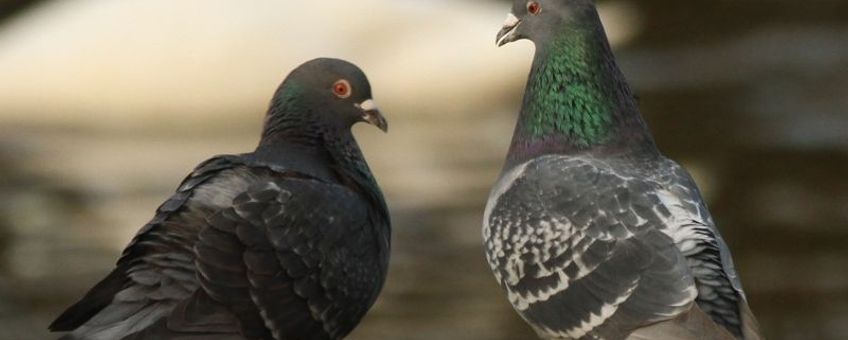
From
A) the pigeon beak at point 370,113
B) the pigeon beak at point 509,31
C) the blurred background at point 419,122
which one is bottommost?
the blurred background at point 419,122

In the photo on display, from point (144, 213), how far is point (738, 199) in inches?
197

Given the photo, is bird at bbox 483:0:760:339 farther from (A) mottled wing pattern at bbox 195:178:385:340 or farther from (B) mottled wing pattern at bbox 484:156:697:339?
(A) mottled wing pattern at bbox 195:178:385:340

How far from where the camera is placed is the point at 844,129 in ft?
50.4

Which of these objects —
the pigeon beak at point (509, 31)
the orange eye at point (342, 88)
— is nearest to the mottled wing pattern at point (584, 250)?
the pigeon beak at point (509, 31)

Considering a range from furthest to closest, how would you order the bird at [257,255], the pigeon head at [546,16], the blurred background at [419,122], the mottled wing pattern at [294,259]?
the blurred background at [419,122] < the pigeon head at [546,16] < the mottled wing pattern at [294,259] < the bird at [257,255]

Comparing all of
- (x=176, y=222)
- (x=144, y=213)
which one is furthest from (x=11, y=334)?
(x=176, y=222)

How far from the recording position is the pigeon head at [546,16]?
23.9 feet

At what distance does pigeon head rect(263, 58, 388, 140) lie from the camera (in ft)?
25.0

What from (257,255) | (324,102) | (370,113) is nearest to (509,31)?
(370,113)

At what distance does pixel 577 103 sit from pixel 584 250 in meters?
0.88

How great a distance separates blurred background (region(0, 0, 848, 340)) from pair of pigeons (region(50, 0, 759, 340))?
162 inches

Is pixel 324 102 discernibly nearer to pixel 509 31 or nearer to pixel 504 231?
pixel 509 31

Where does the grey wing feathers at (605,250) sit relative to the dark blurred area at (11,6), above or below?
above

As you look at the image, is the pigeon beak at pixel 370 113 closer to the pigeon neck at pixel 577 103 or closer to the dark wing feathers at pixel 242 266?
the dark wing feathers at pixel 242 266
